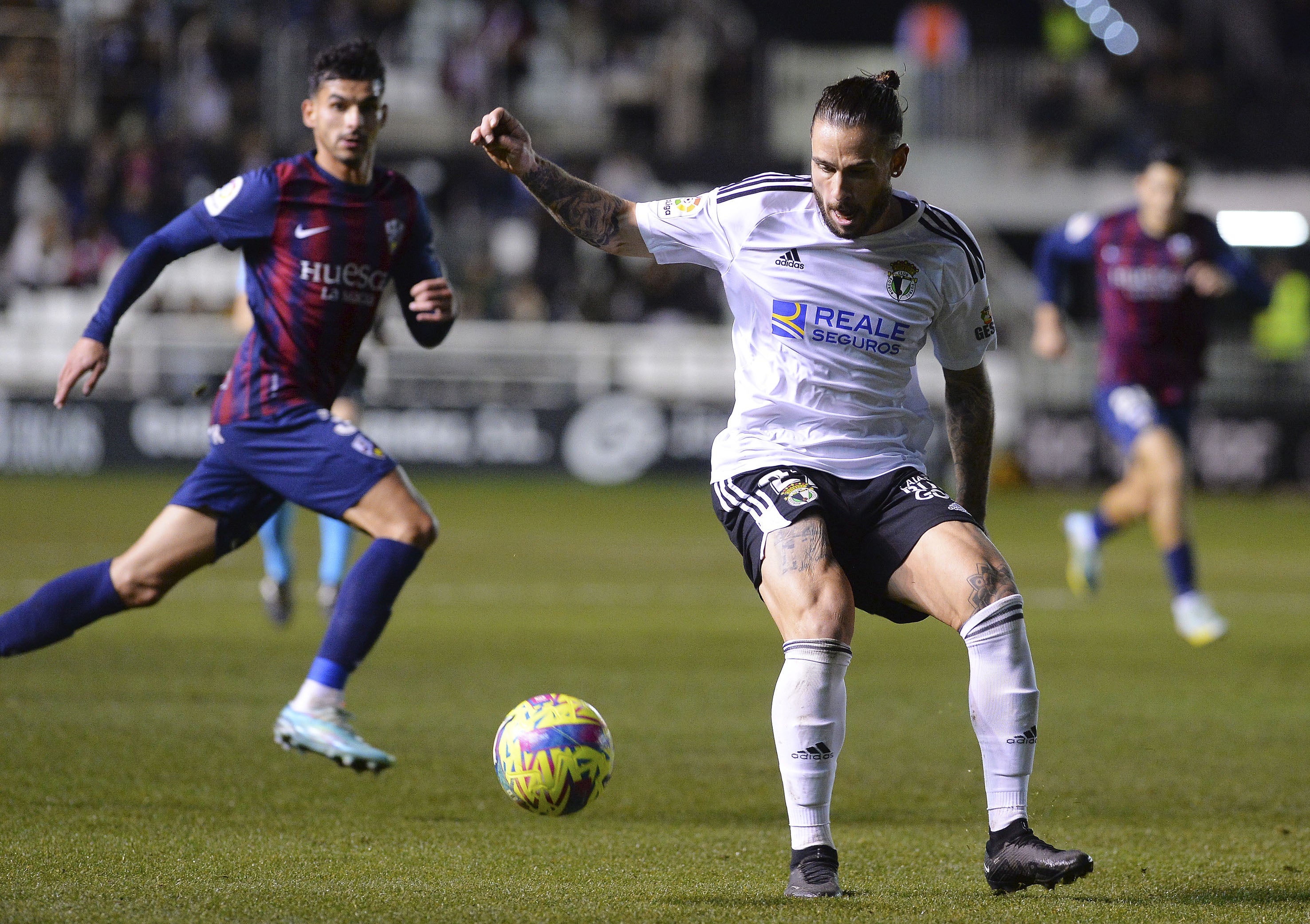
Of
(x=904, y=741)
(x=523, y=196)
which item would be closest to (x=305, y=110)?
(x=904, y=741)

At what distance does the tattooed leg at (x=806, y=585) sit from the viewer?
4.29 metres

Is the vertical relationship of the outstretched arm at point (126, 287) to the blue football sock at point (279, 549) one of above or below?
above

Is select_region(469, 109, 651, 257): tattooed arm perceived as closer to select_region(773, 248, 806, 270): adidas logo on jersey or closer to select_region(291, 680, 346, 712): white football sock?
select_region(773, 248, 806, 270): adidas logo on jersey

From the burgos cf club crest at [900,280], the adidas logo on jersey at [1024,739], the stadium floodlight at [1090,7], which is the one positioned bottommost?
the adidas logo on jersey at [1024,739]

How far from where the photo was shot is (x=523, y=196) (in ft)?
78.5

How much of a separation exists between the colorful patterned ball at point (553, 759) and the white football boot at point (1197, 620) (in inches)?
210

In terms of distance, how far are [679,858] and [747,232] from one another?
1.71 meters

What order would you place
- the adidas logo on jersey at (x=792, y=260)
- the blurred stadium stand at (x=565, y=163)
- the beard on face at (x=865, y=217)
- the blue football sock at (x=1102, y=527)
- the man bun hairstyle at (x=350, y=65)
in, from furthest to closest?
1. the blurred stadium stand at (x=565, y=163)
2. the blue football sock at (x=1102, y=527)
3. the man bun hairstyle at (x=350, y=65)
4. the adidas logo on jersey at (x=792, y=260)
5. the beard on face at (x=865, y=217)

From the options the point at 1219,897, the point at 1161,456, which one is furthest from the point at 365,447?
the point at 1161,456

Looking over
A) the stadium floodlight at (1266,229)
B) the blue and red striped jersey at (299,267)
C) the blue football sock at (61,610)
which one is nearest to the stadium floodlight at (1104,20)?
the stadium floodlight at (1266,229)

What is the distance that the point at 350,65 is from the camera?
5918mm

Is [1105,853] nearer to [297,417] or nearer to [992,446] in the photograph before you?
[992,446]

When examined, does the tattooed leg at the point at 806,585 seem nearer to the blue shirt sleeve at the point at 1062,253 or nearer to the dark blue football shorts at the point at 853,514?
the dark blue football shorts at the point at 853,514

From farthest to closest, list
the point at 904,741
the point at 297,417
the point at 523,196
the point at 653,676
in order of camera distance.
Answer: the point at 523,196, the point at 653,676, the point at 904,741, the point at 297,417
